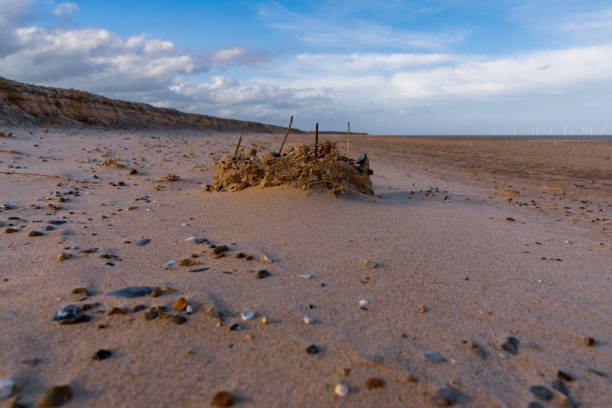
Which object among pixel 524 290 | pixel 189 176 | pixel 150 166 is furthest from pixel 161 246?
pixel 150 166

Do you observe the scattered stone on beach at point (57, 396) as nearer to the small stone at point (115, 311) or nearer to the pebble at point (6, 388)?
the pebble at point (6, 388)

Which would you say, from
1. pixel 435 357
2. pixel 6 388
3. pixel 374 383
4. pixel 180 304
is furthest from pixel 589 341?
pixel 6 388

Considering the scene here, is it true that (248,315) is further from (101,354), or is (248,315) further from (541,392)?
(541,392)

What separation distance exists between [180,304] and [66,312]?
1.73 ft

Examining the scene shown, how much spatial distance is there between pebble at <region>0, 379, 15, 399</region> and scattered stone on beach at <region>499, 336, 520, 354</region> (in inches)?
78.4

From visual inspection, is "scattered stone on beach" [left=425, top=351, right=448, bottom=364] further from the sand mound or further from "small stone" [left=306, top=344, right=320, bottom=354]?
the sand mound

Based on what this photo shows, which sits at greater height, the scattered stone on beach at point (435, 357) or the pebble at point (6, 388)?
the pebble at point (6, 388)

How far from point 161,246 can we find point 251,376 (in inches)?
67.6

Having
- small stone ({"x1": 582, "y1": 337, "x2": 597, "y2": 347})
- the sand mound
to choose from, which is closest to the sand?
small stone ({"x1": 582, "y1": 337, "x2": 597, "y2": 347})

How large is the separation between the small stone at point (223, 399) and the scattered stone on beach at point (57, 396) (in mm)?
503

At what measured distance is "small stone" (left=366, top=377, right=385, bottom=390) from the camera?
137 centimetres

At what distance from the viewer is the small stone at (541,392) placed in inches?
53.8

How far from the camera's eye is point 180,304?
1850 mm

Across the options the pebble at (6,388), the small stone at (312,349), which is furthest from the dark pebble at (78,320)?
the small stone at (312,349)
